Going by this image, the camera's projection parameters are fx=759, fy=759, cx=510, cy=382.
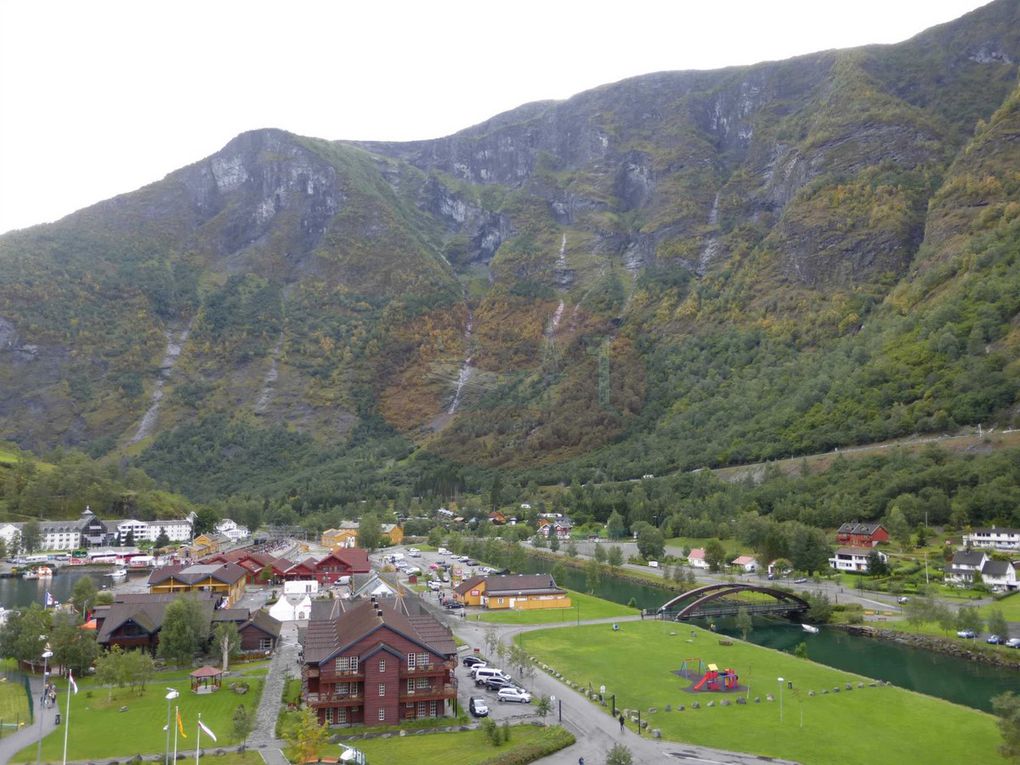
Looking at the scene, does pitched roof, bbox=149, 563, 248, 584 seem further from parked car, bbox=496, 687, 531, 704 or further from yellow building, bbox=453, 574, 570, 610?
parked car, bbox=496, 687, 531, 704

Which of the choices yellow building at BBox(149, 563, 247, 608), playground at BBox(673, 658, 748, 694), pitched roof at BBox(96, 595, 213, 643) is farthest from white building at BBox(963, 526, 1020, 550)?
pitched roof at BBox(96, 595, 213, 643)

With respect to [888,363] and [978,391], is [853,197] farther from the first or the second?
[978,391]

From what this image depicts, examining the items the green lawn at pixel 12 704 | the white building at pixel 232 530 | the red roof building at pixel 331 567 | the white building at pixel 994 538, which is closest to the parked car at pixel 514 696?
the green lawn at pixel 12 704

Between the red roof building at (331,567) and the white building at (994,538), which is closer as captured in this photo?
the white building at (994,538)

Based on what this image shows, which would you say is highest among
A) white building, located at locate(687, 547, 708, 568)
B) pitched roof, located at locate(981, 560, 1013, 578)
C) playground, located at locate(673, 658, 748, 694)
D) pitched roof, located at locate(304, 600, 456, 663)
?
pitched roof, located at locate(304, 600, 456, 663)

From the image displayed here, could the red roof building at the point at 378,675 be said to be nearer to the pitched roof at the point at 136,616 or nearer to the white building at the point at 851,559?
the pitched roof at the point at 136,616
